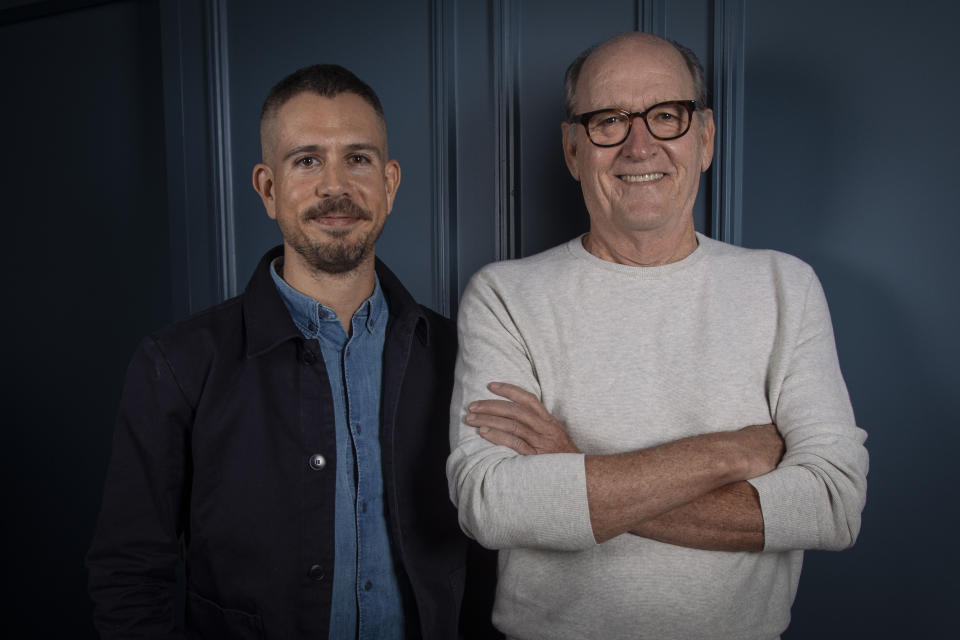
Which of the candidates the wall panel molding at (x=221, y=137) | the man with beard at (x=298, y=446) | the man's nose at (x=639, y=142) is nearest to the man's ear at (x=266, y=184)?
the man with beard at (x=298, y=446)

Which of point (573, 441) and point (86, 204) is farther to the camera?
point (86, 204)

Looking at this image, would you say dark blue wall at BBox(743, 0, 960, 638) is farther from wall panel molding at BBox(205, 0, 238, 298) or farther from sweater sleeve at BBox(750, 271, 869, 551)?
wall panel molding at BBox(205, 0, 238, 298)

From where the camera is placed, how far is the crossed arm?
122cm

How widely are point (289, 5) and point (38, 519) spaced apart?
2234 millimetres

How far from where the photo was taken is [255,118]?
2.20 meters

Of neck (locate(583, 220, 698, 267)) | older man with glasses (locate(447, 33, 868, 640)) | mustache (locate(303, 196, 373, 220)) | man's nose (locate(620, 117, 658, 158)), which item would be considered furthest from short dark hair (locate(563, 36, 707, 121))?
mustache (locate(303, 196, 373, 220))

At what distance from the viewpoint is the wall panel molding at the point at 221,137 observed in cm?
221

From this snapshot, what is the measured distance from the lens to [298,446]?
1.50 meters

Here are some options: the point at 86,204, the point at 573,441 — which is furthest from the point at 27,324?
the point at 573,441

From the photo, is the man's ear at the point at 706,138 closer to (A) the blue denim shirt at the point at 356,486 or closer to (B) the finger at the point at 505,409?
(B) the finger at the point at 505,409

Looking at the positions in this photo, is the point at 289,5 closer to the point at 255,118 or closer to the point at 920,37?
the point at 255,118

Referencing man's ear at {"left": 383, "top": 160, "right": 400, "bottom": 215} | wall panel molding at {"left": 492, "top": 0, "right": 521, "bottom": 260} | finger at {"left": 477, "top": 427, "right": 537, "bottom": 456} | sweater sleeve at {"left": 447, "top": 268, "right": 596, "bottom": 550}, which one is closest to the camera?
sweater sleeve at {"left": 447, "top": 268, "right": 596, "bottom": 550}

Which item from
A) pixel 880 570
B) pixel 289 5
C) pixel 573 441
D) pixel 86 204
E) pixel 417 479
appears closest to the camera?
pixel 573 441

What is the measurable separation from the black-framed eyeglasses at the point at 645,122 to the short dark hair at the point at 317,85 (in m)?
0.55
